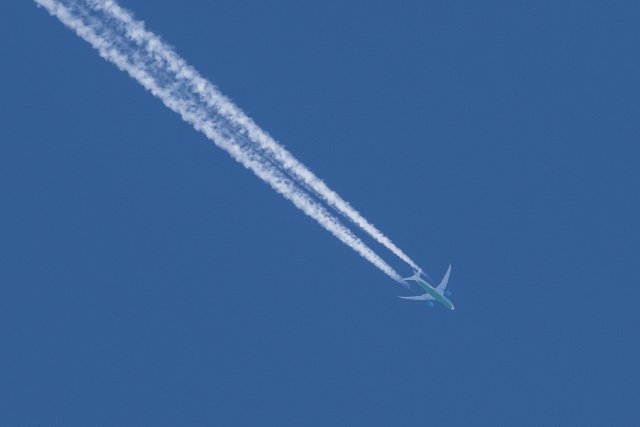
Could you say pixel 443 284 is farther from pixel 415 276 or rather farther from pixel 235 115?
pixel 235 115

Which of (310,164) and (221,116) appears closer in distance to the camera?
(221,116)

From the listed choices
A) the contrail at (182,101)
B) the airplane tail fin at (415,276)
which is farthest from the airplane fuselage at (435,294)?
the contrail at (182,101)

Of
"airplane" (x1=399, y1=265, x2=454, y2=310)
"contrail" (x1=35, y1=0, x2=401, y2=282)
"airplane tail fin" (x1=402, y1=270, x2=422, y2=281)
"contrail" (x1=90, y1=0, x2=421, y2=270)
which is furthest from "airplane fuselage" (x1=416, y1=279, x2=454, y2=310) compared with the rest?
"contrail" (x1=35, y1=0, x2=401, y2=282)

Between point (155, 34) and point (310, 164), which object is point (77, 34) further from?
point (310, 164)

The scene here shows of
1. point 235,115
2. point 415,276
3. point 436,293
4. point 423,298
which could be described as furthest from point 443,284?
point 235,115

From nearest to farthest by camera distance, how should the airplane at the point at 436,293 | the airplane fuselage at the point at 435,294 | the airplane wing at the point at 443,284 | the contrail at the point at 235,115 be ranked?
the contrail at the point at 235,115, the airplane fuselage at the point at 435,294, the airplane at the point at 436,293, the airplane wing at the point at 443,284

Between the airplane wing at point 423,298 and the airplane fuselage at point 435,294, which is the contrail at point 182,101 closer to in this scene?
the airplane fuselage at point 435,294

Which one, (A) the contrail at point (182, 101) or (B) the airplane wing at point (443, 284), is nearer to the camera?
(A) the contrail at point (182, 101)

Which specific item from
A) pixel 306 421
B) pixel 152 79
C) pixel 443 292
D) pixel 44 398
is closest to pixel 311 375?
Result: pixel 306 421
